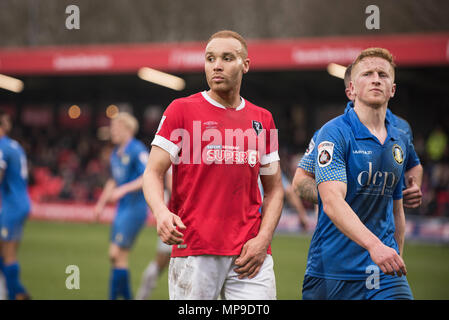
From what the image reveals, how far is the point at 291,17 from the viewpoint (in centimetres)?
2400

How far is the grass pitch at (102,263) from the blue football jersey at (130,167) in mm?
1413

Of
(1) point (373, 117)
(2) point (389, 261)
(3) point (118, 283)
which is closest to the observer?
(2) point (389, 261)

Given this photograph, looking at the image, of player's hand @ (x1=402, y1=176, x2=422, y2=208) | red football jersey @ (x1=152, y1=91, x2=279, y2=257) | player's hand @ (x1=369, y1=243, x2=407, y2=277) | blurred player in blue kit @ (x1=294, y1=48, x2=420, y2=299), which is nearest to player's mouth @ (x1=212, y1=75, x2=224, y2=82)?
red football jersey @ (x1=152, y1=91, x2=279, y2=257)

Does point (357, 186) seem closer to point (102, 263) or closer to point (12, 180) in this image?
point (12, 180)

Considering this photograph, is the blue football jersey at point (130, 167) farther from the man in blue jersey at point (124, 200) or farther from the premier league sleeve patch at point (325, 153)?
the premier league sleeve patch at point (325, 153)

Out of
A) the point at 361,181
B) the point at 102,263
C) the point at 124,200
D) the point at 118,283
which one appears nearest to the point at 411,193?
the point at 361,181

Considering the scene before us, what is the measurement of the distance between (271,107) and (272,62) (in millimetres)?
5271

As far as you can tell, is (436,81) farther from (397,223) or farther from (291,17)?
(397,223)

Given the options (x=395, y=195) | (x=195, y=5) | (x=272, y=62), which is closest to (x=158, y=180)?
(x=395, y=195)

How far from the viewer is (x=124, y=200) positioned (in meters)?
7.95

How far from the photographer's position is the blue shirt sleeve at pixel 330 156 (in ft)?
11.9

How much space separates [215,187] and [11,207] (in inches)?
197

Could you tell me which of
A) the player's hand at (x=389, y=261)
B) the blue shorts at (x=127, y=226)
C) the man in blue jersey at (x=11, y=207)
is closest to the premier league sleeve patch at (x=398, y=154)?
the player's hand at (x=389, y=261)

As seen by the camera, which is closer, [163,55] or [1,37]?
[163,55]
